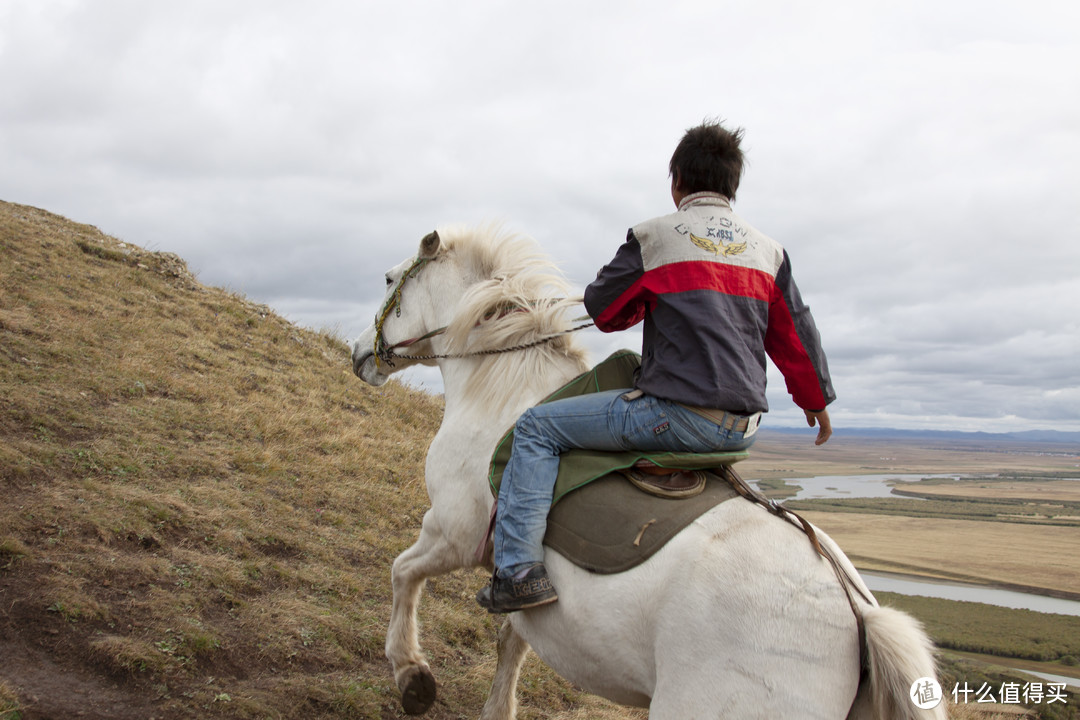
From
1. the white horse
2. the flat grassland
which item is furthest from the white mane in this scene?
the flat grassland

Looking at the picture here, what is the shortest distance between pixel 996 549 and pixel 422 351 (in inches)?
1608

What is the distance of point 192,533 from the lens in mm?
6152

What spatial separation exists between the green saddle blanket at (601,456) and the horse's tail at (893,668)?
0.87m

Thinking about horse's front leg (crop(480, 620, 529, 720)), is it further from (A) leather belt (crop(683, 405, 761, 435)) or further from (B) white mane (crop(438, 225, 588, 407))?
(A) leather belt (crop(683, 405, 761, 435))

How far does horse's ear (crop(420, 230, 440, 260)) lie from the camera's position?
4523mm

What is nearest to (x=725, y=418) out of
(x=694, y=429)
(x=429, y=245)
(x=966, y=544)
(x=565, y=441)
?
(x=694, y=429)

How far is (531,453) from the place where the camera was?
3145 mm

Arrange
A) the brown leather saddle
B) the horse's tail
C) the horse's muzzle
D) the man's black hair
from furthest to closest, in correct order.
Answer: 1. the horse's muzzle
2. the man's black hair
3. the brown leather saddle
4. the horse's tail

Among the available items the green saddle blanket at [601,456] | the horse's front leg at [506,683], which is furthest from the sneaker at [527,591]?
the horse's front leg at [506,683]

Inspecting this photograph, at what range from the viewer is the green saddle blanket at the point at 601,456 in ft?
9.66

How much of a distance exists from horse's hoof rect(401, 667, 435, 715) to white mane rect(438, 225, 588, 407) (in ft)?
6.11

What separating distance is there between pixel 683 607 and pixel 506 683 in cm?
273

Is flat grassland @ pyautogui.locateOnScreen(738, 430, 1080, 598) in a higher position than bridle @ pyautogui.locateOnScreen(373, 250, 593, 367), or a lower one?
lower

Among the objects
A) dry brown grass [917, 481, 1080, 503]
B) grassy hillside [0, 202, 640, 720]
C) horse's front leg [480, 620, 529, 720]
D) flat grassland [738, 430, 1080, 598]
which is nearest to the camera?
grassy hillside [0, 202, 640, 720]
